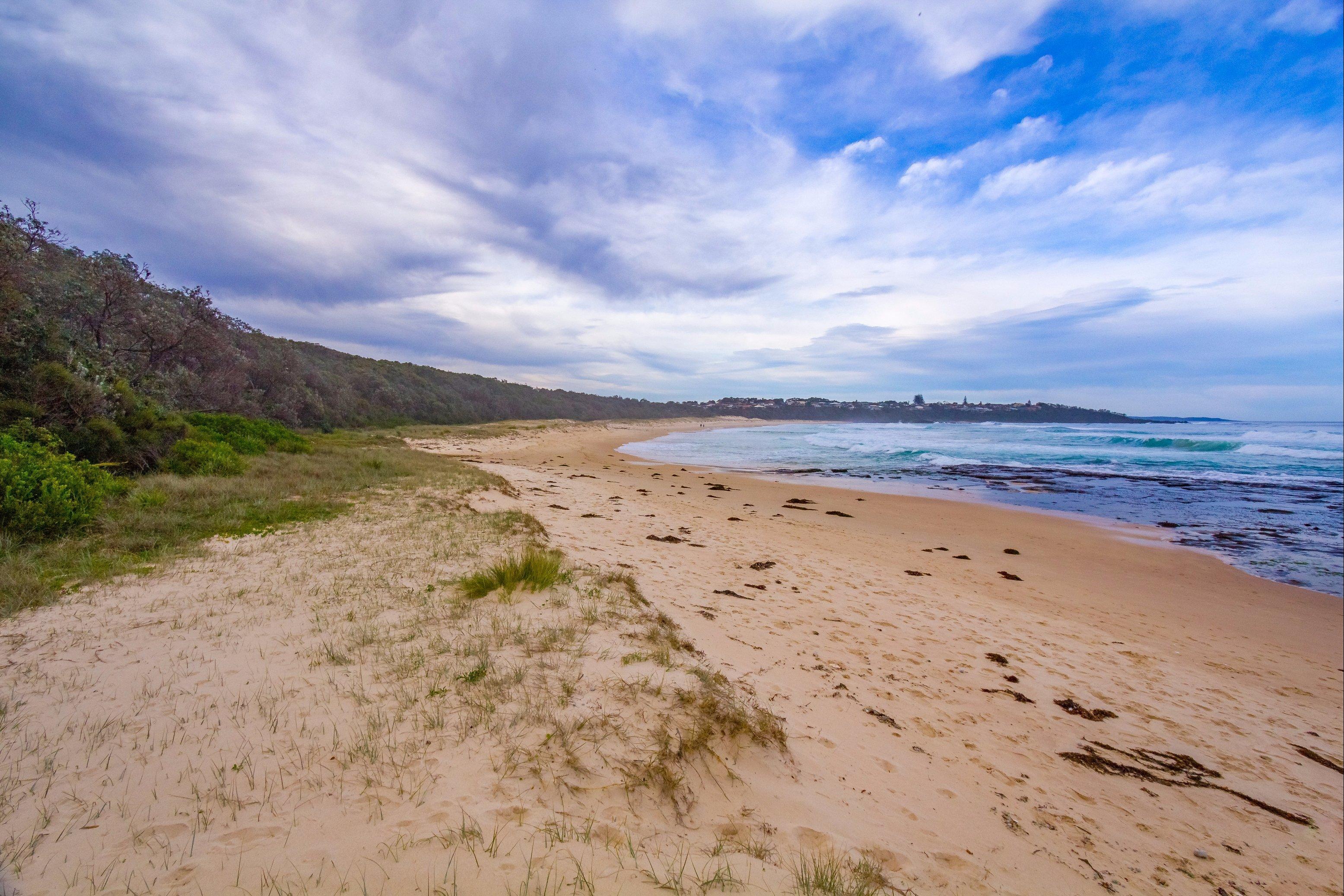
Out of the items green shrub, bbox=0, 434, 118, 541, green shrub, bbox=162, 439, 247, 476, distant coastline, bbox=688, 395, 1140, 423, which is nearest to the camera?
green shrub, bbox=0, 434, 118, 541

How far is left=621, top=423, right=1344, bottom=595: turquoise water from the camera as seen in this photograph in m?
12.1

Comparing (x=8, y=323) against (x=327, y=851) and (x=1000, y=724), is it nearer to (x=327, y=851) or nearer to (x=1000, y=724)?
(x=327, y=851)

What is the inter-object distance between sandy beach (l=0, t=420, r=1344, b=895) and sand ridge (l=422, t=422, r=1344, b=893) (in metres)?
0.03

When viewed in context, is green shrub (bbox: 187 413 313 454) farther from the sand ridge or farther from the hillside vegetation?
the sand ridge

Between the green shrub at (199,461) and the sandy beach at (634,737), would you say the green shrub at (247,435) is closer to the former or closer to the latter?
the green shrub at (199,461)

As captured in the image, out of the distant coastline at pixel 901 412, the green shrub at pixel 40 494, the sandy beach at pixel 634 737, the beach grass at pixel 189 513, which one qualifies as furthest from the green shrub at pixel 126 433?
the distant coastline at pixel 901 412

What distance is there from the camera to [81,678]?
3525 mm

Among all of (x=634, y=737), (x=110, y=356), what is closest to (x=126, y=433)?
(x=110, y=356)

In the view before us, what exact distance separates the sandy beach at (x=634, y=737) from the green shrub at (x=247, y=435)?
8.86 meters

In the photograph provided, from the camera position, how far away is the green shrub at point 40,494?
6.23 meters

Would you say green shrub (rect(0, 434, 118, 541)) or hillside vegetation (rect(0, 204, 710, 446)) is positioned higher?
hillside vegetation (rect(0, 204, 710, 446))

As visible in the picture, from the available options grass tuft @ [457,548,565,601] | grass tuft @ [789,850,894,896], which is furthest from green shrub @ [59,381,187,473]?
grass tuft @ [789,850,894,896]

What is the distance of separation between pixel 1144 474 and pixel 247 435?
35.4 m

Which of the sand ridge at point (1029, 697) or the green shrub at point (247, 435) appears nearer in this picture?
the sand ridge at point (1029, 697)
